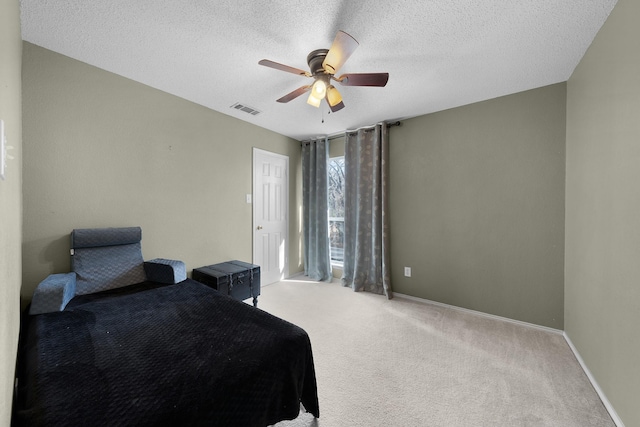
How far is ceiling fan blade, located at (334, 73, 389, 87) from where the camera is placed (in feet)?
6.19

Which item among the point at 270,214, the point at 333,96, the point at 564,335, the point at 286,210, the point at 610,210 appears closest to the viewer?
the point at 610,210

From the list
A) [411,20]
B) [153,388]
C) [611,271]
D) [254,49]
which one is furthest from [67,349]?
[611,271]

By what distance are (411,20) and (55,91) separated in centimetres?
287

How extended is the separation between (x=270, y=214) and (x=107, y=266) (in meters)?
2.21

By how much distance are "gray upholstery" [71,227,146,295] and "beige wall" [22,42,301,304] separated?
0.17 meters

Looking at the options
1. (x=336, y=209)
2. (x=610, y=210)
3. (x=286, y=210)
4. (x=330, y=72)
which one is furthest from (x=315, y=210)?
(x=610, y=210)

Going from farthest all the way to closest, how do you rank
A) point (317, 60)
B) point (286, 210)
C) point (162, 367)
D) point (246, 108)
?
1. point (286, 210)
2. point (246, 108)
3. point (317, 60)
4. point (162, 367)

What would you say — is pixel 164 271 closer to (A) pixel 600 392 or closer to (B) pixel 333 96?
(B) pixel 333 96

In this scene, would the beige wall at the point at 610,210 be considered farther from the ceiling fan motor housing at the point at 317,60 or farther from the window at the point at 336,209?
the window at the point at 336,209

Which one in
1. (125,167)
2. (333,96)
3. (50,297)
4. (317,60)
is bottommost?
(50,297)

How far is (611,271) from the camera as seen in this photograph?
1630 mm

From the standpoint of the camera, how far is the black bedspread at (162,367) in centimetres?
93

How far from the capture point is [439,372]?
6.39ft

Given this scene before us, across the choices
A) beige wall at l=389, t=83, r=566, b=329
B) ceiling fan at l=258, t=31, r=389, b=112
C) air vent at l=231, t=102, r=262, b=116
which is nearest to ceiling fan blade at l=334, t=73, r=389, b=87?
ceiling fan at l=258, t=31, r=389, b=112
